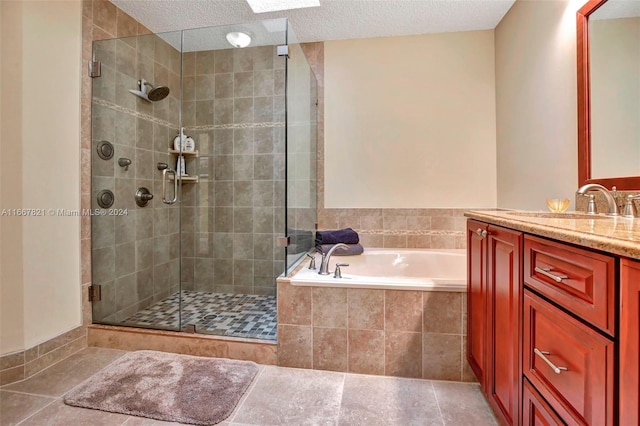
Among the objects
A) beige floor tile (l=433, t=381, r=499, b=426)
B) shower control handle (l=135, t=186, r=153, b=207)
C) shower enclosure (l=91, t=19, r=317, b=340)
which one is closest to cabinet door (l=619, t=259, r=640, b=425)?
beige floor tile (l=433, t=381, r=499, b=426)

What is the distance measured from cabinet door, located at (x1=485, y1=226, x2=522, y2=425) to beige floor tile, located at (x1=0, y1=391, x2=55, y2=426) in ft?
6.80

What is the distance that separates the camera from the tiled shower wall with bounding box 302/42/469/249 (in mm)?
2711

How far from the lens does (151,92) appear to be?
2432 millimetres

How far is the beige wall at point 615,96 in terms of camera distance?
1271mm

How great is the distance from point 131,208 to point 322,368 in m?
1.89

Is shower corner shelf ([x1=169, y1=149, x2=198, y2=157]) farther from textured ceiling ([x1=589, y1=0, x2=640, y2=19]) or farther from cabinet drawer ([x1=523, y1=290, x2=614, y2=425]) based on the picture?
textured ceiling ([x1=589, y1=0, x2=640, y2=19])

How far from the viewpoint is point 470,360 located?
1569 mm

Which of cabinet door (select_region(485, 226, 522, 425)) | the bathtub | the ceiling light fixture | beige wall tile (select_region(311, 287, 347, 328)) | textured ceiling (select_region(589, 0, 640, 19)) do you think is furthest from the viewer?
the bathtub

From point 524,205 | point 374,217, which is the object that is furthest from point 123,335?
point 524,205

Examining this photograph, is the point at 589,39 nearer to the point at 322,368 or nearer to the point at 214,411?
the point at 322,368

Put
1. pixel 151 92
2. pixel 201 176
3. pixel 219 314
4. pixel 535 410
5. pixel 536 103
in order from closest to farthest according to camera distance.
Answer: pixel 535 410 < pixel 536 103 < pixel 219 314 < pixel 151 92 < pixel 201 176

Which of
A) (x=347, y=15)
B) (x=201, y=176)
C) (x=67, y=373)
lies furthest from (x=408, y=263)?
(x=67, y=373)

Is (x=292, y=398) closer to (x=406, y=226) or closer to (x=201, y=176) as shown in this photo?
(x=406, y=226)

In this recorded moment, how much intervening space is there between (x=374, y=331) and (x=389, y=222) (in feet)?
4.11
